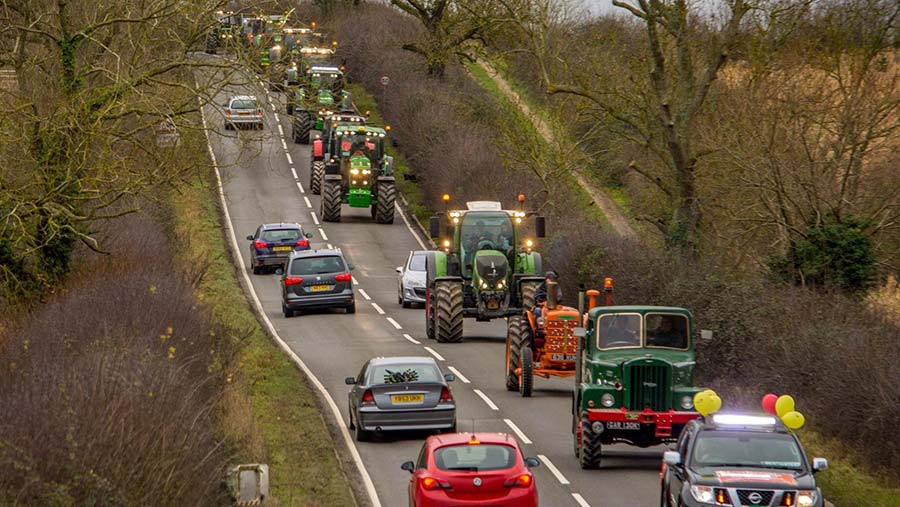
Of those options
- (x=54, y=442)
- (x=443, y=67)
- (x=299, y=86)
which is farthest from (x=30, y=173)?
(x=443, y=67)

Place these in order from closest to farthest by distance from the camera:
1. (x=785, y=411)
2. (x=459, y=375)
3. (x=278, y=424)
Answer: (x=785, y=411) < (x=278, y=424) < (x=459, y=375)

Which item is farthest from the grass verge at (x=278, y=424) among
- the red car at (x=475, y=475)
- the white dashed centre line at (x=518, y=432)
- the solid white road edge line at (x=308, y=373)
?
the white dashed centre line at (x=518, y=432)

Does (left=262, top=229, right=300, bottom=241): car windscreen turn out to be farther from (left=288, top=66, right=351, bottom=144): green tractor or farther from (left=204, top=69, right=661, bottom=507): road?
(left=288, top=66, right=351, bottom=144): green tractor

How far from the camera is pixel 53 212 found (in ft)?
82.9

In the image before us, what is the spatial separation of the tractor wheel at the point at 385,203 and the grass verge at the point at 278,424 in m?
13.5

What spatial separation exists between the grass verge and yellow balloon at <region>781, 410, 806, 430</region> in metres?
6.05

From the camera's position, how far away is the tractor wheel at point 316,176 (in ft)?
186

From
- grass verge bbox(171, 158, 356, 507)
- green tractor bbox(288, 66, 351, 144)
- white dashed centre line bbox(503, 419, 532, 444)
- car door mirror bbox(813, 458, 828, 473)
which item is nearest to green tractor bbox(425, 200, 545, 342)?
grass verge bbox(171, 158, 356, 507)

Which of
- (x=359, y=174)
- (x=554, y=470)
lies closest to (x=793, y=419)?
(x=554, y=470)

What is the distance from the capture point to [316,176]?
57438mm

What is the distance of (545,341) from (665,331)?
533 centimetres

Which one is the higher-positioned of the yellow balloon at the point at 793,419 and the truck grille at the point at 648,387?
the yellow balloon at the point at 793,419

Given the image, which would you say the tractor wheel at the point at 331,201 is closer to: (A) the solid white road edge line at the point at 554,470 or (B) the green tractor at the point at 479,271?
(B) the green tractor at the point at 479,271

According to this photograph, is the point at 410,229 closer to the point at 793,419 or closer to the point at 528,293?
the point at 528,293
